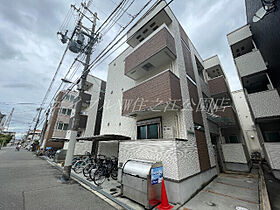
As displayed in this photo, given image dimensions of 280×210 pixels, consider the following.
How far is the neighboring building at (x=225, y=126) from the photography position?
29.7 feet

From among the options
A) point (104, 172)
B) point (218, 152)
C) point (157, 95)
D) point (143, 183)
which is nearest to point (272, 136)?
point (218, 152)

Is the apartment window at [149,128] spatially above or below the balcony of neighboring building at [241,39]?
below

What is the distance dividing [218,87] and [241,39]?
13.1ft

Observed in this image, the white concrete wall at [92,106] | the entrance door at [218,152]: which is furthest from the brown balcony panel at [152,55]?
the white concrete wall at [92,106]

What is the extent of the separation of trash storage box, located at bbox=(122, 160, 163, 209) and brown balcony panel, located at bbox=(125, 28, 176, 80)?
537 centimetres

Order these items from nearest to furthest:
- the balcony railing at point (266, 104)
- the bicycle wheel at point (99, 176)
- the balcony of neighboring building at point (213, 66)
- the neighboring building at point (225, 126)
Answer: the bicycle wheel at point (99, 176) < the balcony railing at point (266, 104) < the neighboring building at point (225, 126) < the balcony of neighboring building at point (213, 66)

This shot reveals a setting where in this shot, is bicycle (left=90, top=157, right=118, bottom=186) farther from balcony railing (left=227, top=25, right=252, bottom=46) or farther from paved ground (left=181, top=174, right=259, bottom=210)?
balcony railing (left=227, top=25, right=252, bottom=46)

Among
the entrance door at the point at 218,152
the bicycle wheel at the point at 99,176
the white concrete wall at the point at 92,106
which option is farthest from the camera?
the white concrete wall at the point at 92,106

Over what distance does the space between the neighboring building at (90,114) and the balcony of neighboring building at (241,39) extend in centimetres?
1435

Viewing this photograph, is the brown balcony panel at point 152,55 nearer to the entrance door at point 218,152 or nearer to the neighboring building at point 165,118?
the neighboring building at point 165,118

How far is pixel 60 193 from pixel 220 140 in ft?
39.9

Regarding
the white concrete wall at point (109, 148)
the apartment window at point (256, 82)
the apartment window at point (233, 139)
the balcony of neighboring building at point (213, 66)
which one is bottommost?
→ the white concrete wall at point (109, 148)

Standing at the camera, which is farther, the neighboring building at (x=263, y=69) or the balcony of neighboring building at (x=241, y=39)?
the balcony of neighboring building at (x=241, y=39)

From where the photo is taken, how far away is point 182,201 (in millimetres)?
3906
